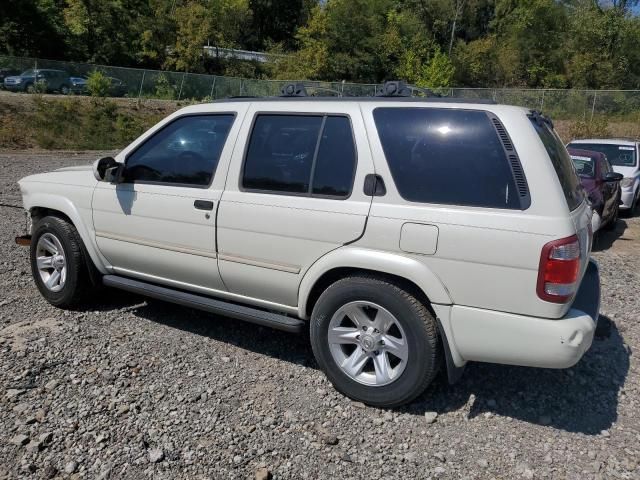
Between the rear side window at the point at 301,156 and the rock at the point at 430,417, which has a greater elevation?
the rear side window at the point at 301,156

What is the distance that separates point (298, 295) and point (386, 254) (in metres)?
0.73

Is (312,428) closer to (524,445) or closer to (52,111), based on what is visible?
(524,445)

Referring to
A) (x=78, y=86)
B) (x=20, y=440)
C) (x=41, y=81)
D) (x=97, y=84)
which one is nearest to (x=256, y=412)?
(x=20, y=440)

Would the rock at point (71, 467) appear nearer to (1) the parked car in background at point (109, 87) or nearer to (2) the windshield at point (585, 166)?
(2) the windshield at point (585, 166)

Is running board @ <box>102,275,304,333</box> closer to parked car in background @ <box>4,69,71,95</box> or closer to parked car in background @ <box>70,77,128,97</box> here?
parked car in background @ <box>4,69,71,95</box>

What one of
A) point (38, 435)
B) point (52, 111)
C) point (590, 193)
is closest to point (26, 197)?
point (38, 435)

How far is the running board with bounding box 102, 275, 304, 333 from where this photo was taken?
382 centimetres

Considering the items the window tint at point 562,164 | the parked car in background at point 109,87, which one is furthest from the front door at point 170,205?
the parked car in background at point 109,87

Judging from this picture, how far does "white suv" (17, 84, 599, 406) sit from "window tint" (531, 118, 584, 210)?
0.07ft

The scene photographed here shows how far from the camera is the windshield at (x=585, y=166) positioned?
9.11 metres

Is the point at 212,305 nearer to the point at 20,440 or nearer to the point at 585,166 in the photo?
the point at 20,440

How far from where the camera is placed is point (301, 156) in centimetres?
377

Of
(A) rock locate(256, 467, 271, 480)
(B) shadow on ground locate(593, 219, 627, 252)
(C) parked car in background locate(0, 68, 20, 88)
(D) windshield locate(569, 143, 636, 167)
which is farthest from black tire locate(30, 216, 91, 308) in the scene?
(C) parked car in background locate(0, 68, 20, 88)

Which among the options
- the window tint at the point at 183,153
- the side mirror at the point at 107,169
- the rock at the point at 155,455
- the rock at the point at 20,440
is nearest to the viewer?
the rock at the point at 155,455
